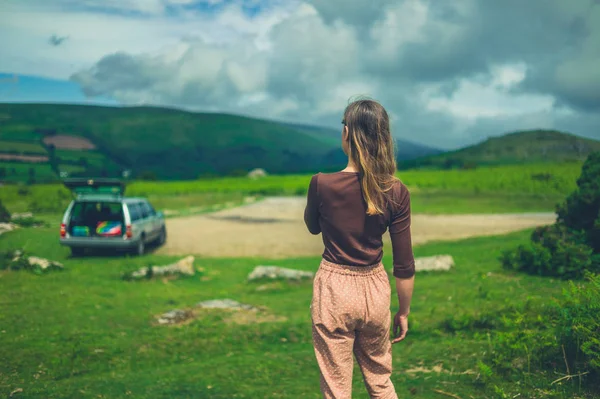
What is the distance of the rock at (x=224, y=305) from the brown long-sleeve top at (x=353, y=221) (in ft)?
23.3

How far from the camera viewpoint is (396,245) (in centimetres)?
347

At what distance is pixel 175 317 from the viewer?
31.3 ft

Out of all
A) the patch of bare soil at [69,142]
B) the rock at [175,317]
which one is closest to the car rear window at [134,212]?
the rock at [175,317]

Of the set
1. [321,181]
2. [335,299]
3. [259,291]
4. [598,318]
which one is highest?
[321,181]

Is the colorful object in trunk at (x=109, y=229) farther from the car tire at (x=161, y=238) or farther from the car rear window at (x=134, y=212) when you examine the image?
the car tire at (x=161, y=238)

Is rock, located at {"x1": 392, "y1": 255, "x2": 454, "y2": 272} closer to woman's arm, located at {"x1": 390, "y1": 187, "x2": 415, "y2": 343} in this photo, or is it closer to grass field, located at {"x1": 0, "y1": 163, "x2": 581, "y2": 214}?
woman's arm, located at {"x1": 390, "y1": 187, "x2": 415, "y2": 343}

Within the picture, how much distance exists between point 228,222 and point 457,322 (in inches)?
915

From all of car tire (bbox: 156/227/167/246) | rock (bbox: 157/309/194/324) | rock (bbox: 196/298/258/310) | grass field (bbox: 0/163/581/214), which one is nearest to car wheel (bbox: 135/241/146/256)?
car tire (bbox: 156/227/167/246)

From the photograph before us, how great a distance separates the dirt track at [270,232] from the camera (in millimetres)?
20188

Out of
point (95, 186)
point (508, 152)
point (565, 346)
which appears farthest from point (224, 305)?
point (508, 152)

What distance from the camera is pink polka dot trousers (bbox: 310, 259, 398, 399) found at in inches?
133

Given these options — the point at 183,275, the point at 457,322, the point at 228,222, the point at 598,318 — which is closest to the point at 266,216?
the point at 228,222

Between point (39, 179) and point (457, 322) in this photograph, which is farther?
point (39, 179)

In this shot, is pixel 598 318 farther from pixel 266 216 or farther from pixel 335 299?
pixel 266 216
